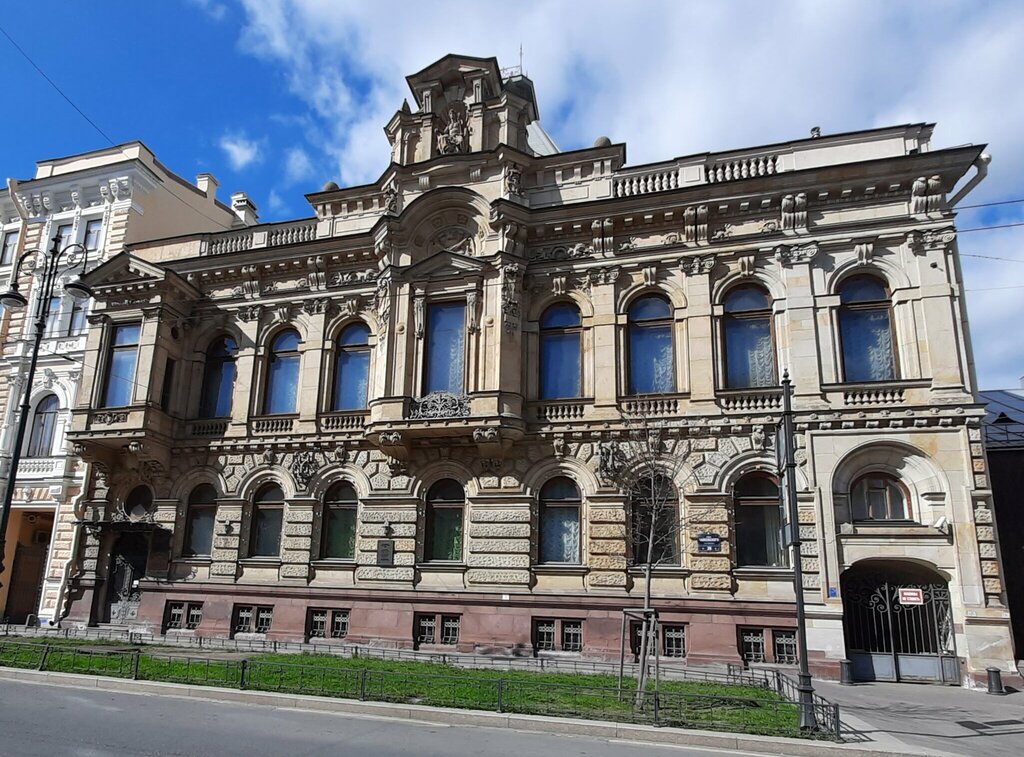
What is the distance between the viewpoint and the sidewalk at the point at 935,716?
1070 cm

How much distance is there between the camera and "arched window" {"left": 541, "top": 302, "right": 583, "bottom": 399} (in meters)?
21.5

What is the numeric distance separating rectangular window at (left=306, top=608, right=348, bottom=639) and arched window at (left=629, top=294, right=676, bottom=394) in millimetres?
10416

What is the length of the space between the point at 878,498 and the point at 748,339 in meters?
5.20

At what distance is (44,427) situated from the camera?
26.7m

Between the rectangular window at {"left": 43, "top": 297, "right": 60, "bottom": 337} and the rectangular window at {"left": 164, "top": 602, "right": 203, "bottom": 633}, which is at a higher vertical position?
the rectangular window at {"left": 43, "top": 297, "right": 60, "bottom": 337}

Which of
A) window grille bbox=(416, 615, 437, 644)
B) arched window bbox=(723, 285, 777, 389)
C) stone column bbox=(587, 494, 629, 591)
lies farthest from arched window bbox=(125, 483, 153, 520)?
arched window bbox=(723, 285, 777, 389)

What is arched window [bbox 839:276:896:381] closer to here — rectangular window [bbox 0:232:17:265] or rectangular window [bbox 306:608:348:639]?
rectangular window [bbox 306:608:348:639]

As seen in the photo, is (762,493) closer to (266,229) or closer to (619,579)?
(619,579)

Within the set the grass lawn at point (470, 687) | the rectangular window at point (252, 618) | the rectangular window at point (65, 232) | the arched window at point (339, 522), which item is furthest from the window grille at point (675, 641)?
the rectangular window at point (65, 232)

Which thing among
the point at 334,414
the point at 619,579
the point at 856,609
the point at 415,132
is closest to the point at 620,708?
the point at 619,579

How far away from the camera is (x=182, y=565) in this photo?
23141mm

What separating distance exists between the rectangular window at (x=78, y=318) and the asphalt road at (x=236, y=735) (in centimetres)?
1835

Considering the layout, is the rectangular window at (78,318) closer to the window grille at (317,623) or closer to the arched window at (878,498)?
the window grille at (317,623)

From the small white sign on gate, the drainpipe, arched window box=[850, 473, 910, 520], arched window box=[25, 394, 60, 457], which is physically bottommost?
the small white sign on gate
